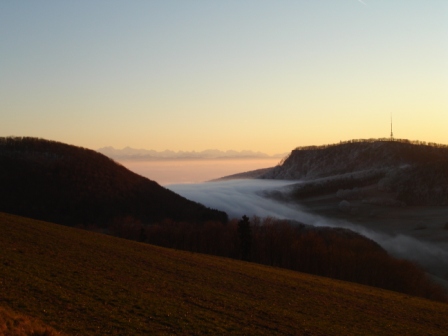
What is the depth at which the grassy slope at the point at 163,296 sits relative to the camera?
21.3 metres

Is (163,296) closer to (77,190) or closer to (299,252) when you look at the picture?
(299,252)

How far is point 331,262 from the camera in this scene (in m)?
76.4

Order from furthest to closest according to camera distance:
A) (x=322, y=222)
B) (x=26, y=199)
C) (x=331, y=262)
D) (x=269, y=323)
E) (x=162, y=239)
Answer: (x=322, y=222) < (x=26, y=199) < (x=162, y=239) < (x=331, y=262) < (x=269, y=323)

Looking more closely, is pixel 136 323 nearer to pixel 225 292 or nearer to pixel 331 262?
pixel 225 292

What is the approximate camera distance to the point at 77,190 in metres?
137

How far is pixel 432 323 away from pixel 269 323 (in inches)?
544

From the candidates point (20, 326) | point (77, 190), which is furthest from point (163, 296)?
point (77, 190)

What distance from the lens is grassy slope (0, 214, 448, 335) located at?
21.3m

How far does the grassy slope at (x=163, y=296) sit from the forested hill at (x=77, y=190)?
263ft

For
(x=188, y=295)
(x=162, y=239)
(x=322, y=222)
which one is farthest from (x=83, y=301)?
(x=322, y=222)

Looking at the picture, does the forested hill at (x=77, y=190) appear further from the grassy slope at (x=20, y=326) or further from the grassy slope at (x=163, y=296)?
the grassy slope at (x=20, y=326)

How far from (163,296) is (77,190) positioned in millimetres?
114632

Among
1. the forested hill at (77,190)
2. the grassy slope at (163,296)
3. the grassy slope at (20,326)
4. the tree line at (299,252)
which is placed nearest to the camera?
the grassy slope at (20,326)

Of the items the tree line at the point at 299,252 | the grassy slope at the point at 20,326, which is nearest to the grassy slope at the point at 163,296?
the grassy slope at the point at 20,326
